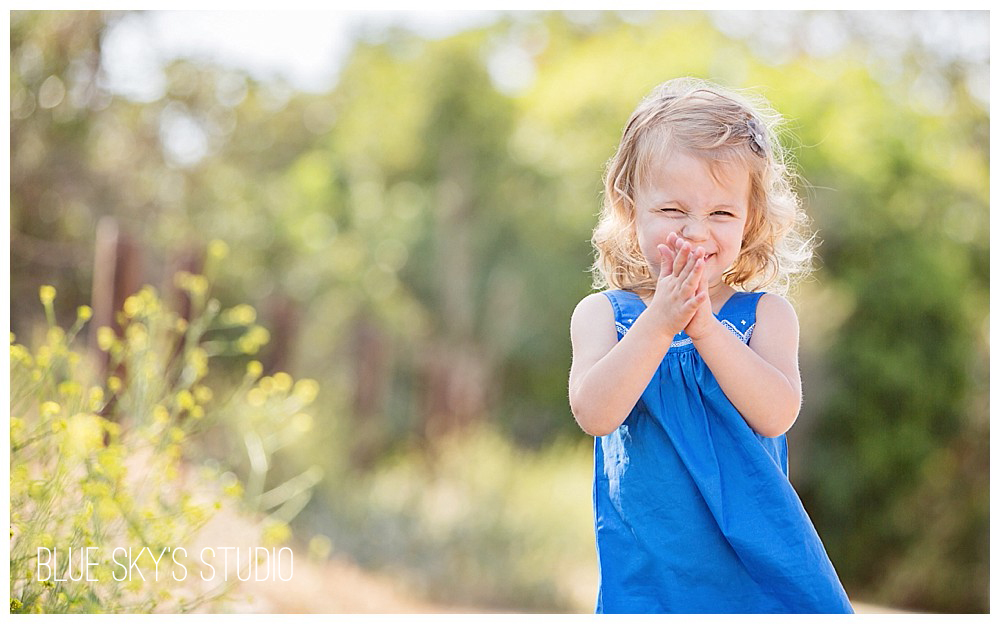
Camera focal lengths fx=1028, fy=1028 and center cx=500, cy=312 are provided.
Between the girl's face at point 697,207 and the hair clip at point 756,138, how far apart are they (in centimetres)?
5

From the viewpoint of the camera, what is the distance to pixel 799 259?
2.09m

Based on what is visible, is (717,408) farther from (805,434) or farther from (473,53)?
(473,53)

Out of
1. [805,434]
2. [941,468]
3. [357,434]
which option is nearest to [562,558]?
[357,434]

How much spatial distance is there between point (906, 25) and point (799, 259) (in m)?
11.2

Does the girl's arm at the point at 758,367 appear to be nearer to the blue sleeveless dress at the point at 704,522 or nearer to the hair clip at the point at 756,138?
the blue sleeveless dress at the point at 704,522

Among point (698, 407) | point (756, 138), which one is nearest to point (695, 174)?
point (756, 138)

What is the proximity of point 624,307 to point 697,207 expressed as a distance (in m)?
0.23

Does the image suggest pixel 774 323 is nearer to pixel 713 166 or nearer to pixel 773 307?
pixel 773 307

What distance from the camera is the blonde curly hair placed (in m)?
1.86

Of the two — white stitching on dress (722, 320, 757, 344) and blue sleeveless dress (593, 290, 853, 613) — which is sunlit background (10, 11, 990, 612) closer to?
blue sleeveless dress (593, 290, 853, 613)

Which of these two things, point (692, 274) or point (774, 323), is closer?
point (692, 274)

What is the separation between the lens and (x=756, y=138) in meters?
1.88

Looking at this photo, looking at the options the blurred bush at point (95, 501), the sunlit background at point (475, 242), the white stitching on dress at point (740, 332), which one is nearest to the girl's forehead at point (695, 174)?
the white stitching on dress at point (740, 332)

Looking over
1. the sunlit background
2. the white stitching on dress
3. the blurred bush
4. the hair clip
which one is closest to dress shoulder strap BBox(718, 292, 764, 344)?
the white stitching on dress
